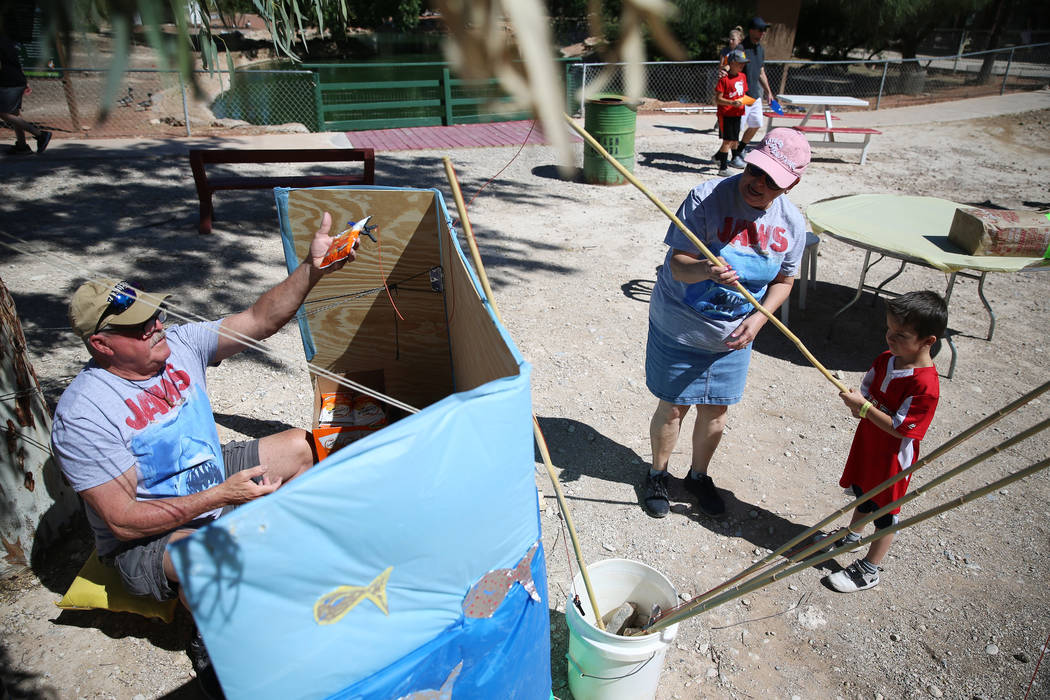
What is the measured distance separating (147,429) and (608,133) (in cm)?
702

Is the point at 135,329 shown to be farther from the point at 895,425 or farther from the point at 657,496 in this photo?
the point at 895,425

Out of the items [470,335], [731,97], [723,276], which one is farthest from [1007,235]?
[731,97]

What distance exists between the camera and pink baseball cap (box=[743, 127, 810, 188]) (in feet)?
8.25

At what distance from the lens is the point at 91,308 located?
6.84 feet

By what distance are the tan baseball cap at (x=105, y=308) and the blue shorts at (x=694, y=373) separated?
2034 mm

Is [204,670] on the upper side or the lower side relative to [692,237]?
lower

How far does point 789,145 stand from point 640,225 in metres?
4.48

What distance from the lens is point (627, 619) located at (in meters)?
2.43

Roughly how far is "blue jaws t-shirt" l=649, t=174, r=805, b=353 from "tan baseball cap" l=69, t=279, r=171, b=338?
1983mm

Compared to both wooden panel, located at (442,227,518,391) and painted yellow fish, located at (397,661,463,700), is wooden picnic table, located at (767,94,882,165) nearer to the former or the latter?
wooden panel, located at (442,227,518,391)

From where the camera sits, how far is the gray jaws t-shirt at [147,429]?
2049 millimetres

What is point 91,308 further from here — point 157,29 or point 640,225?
point 640,225

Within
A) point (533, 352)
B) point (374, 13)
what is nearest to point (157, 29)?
point (533, 352)

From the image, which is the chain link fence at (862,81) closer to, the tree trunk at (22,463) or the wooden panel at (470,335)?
the wooden panel at (470,335)
